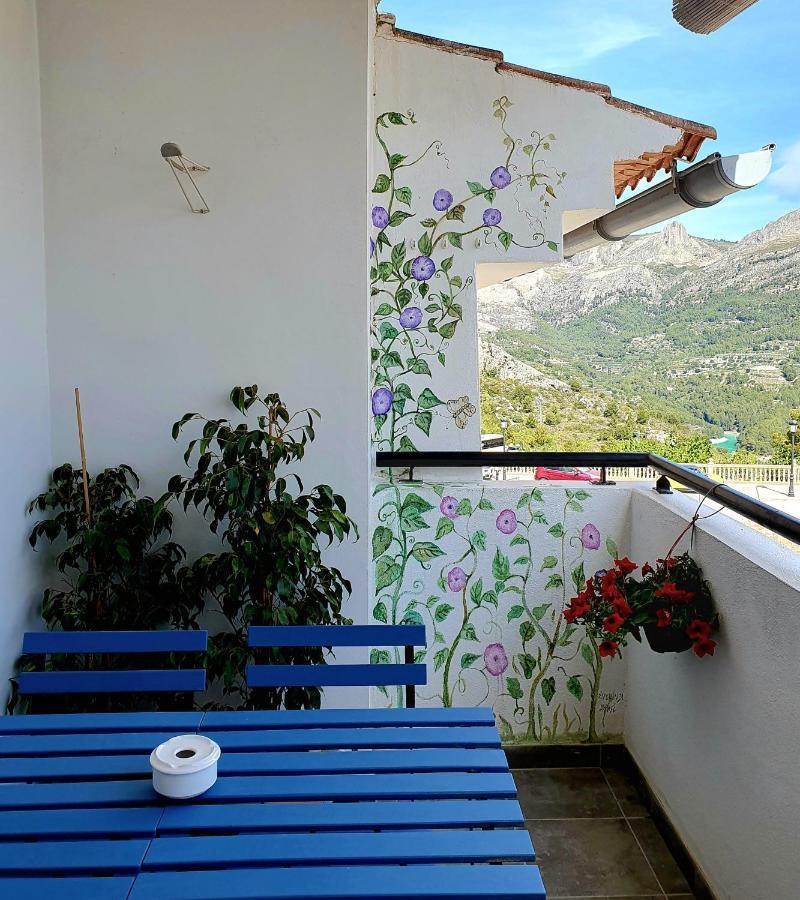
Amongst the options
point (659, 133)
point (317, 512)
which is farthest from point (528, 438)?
point (317, 512)

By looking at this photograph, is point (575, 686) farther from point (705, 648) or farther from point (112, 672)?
point (112, 672)

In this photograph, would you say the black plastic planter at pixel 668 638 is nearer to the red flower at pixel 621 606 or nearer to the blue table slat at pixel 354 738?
the red flower at pixel 621 606

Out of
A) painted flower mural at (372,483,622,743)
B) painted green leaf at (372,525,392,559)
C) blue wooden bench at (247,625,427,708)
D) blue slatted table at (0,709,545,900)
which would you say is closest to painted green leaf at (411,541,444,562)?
painted flower mural at (372,483,622,743)

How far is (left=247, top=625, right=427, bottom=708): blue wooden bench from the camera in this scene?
6.29ft

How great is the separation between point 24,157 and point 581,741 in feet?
9.18

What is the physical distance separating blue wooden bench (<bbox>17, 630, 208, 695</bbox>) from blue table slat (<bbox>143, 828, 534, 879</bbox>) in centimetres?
67

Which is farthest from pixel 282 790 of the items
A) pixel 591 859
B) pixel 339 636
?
pixel 591 859

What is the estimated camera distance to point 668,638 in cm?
216

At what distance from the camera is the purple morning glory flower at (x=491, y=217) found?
123 inches

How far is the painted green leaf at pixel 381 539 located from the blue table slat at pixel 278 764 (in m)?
1.44

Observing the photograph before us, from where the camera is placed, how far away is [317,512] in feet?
7.75

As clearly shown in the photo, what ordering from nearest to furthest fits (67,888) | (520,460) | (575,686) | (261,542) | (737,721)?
(67,888)
(737,721)
(261,542)
(520,460)
(575,686)

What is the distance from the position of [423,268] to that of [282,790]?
2.18 meters

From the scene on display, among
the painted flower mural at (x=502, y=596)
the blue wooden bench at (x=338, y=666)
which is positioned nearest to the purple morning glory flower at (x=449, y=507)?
the painted flower mural at (x=502, y=596)
